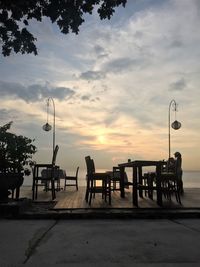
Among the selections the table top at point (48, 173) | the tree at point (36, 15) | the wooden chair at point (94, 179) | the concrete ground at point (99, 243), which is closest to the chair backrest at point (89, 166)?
the wooden chair at point (94, 179)

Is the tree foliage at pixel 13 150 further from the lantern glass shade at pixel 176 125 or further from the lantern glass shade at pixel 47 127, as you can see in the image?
the lantern glass shade at pixel 176 125

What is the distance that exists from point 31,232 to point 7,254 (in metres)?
1.24

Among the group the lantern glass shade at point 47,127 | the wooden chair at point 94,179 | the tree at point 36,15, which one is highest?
the lantern glass shade at point 47,127

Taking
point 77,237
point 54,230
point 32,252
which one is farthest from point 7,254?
point 54,230

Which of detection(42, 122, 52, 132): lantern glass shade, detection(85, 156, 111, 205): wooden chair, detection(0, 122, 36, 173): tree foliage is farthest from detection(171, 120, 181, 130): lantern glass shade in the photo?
detection(0, 122, 36, 173): tree foliage

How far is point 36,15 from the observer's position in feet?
13.5

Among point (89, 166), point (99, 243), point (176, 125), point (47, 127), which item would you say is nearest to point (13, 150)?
point (89, 166)

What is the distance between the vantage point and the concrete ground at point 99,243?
3.64 m

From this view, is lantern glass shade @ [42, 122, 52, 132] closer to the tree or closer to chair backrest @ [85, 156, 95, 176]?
chair backrest @ [85, 156, 95, 176]

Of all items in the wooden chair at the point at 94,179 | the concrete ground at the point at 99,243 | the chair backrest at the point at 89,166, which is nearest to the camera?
the concrete ground at the point at 99,243

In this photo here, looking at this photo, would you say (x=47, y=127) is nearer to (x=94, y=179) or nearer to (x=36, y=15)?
(x=94, y=179)

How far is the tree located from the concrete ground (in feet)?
6.30

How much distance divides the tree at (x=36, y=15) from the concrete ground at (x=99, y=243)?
1.92 m

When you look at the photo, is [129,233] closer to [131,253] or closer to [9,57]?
[131,253]
